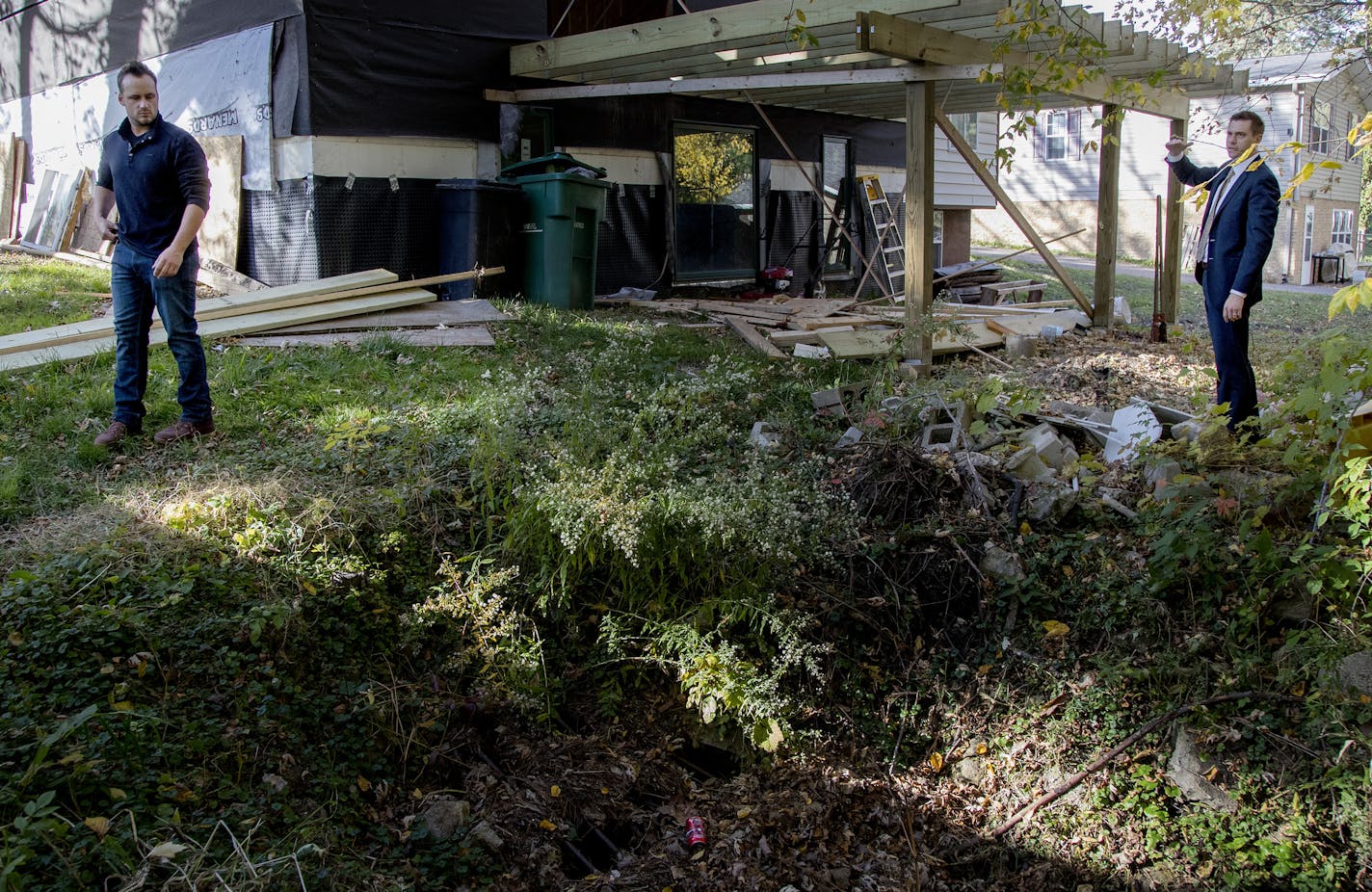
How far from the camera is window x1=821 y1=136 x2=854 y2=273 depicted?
14.5 metres

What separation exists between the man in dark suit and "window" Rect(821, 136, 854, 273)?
871 cm

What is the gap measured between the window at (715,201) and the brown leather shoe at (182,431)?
7.79 metres

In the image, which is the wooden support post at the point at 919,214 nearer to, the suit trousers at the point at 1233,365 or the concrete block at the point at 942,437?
the concrete block at the point at 942,437

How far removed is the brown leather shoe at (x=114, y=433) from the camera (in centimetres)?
526

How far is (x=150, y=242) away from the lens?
5.25 meters

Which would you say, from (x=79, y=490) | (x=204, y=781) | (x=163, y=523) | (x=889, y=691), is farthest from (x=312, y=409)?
(x=889, y=691)

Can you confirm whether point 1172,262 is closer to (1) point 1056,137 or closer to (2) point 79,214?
(2) point 79,214

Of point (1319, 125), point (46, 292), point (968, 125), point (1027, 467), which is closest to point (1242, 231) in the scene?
point (1027, 467)

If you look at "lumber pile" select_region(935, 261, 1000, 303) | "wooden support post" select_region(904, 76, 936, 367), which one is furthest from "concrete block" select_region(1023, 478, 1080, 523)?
"lumber pile" select_region(935, 261, 1000, 303)

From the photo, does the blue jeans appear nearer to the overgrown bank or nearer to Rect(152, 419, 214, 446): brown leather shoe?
Rect(152, 419, 214, 446): brown leather shoe

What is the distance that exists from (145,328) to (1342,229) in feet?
108

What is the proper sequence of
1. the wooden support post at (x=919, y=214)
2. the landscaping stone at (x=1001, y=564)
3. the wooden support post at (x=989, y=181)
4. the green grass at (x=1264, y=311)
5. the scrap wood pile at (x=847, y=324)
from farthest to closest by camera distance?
1. the green grass at (x=1264, y=311)
2. the wooden support post at (x=989, y=181)
3. the scrap wood pile at (x=847, y=324)
4. the wooden support post at (x=919, y=214)
5. the landscaping stone at (x=1001, y=564)

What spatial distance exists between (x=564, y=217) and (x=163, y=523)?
600cm

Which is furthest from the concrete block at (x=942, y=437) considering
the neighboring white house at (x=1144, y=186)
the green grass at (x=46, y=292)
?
the neighboring white house at (x=1144, y=186)
